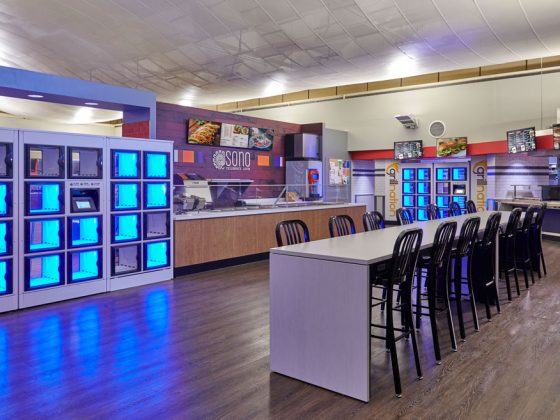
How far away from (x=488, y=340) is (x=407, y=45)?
7.01 meters

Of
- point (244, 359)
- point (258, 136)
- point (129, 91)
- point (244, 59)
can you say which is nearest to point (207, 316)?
point (244, 359)

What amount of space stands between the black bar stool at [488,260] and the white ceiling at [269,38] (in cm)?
450

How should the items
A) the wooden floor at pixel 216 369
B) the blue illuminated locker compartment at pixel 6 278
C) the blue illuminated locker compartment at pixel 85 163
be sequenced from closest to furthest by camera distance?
1. the wooden floor at pixel 216 369
2. the blue illuminated locker compartment at pixel 6 278
3. the blue illuminated locker compartment at pixel 85 163

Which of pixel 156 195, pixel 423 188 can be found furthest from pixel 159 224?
pixel 423 188

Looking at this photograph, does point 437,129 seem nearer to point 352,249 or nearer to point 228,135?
point 228,135

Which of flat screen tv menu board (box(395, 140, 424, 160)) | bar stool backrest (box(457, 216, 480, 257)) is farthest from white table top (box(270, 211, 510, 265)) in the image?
flat screen tv menu board (box(395, 140, 424, 160))

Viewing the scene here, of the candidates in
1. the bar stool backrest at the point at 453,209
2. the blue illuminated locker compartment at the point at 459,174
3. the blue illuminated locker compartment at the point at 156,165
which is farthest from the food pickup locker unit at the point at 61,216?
the blue illuminated locker compartment at the point at 459,174

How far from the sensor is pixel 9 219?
4715 millimetres

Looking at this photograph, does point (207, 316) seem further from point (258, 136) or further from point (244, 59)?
point (244, 59)

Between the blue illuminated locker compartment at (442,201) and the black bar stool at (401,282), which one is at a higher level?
the blue illuminated locker compartment at (442,201)

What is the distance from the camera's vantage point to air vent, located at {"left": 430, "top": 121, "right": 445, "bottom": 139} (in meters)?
11.9

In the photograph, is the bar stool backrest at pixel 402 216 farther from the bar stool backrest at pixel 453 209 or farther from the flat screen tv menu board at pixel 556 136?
the flat screen tv menu board at pixel 556 136

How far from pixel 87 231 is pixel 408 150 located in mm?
8996

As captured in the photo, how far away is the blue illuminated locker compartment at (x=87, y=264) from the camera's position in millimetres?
5352
